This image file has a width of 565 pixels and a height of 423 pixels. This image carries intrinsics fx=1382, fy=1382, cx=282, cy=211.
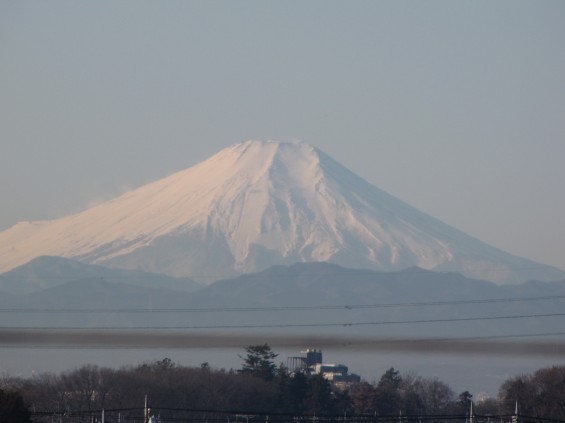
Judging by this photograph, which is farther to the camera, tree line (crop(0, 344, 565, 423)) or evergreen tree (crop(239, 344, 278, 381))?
evergreen tree (crop(239, 344, 278, 381))

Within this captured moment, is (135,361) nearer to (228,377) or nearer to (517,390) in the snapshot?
(228,377)

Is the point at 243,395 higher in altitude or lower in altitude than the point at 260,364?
lower

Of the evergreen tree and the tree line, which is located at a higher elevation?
the evergreen tree

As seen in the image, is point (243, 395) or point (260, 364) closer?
point (243, 395)

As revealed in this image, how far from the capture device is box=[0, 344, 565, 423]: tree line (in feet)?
172

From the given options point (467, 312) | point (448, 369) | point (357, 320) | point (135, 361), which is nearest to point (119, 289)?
point (357, 320)

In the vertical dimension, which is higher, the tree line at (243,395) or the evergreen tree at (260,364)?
the evergreen tree at (260,364)

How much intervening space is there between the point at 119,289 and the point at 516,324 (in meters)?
61.0

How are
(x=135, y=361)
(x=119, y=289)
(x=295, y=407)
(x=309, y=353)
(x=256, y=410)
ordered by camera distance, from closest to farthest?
(x=256, y=410), (x=295, y=407), (x=135, y=361), (x=309, y=353), (x=119, y=289)

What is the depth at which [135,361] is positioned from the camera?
69.5 meters

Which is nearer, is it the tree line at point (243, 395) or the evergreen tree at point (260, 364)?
the tree line at point (243, 395)

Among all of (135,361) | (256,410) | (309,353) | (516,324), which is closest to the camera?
(256,410)

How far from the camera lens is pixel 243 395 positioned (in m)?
57.2

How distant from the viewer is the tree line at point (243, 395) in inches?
2067
